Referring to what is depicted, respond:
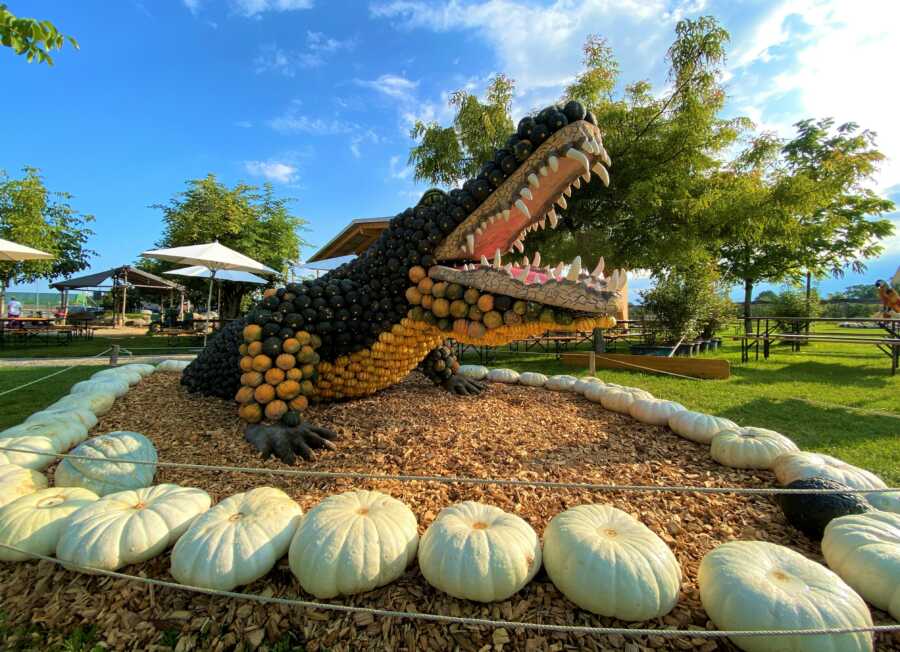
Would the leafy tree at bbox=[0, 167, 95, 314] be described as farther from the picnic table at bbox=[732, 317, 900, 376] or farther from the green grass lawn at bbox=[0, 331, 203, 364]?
the picnic table at bbox=[732, 317, 900, 376]

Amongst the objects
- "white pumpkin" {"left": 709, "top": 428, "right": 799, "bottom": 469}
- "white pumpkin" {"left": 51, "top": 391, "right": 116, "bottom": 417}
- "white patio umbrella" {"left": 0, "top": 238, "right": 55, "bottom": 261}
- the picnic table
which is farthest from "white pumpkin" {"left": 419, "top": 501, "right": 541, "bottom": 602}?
"white patio umbrella" {"left": 0, "top": 238, "right": 55, "bottom": 261}

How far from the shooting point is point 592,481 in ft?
8.23

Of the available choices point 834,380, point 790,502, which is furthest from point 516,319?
point 834,380

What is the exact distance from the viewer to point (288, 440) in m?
2.74

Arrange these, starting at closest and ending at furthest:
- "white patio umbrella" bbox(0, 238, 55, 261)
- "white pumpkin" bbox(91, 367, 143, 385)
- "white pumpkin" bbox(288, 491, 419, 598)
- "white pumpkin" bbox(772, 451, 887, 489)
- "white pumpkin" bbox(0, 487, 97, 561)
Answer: "white pumpkin" bbox(288, 491, 419, 598)
"white pumpkin" bbox(0, 487, 97, 561)
"white pumpkin" bbox(772, 451, 887, 489)
"white pumpkin" bbox(91, 367, 143, 385)
"white patio umbrella" bbox(0, 238, 55, 261)

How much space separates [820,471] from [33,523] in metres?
3.92

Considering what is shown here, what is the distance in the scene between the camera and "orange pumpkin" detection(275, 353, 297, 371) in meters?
2.84

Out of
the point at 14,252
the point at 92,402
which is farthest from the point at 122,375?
the point at 14,252

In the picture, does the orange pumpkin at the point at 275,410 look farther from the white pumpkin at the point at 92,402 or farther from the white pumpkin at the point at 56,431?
the white pumpkin at the point at 92,402

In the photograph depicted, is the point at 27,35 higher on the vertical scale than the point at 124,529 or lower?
higher

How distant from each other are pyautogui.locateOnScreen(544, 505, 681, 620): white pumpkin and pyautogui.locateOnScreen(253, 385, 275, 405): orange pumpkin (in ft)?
6.69

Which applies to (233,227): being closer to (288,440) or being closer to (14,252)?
(14,252)

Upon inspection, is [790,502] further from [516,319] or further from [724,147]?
[724,147]

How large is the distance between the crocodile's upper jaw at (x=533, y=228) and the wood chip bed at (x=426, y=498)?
3.76 feet
